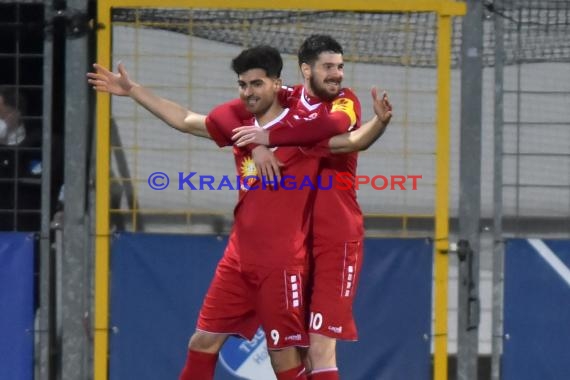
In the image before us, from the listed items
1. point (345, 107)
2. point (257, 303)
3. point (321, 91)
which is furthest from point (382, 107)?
point (257, 303)

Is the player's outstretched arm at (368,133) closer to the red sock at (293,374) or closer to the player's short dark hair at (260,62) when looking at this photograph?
the player's short dark hair at (260,62)

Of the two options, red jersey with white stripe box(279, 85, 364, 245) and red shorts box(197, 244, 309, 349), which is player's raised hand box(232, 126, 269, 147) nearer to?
red jersey with white stripe box(279, 85, 364, 245)

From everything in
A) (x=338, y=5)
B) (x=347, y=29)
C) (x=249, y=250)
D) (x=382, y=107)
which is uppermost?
(x=338, y=5)

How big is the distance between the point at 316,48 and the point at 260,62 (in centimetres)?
34

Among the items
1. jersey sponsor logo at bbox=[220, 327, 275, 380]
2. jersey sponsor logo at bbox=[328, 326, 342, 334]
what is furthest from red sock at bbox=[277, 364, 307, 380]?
jersey sponsor logo at bbox=[220, 327, 275, 380]

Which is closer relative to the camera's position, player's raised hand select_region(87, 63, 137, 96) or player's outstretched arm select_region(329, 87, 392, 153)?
player's outstretched arm select_region(329, 87, 392, 153)

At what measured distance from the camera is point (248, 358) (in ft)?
25.4

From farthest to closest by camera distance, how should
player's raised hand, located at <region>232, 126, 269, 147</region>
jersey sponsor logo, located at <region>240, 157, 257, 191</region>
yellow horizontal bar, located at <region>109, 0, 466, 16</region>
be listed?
yellow horizontal bar, located at <region>109, 0, 466, 16</region> → jersey sponsor logo, located at <region>240, 157, 257, 191</region> → player's raised hand, located at <region>232, 126, 269, 147</region>

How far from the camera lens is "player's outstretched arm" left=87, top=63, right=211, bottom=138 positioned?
22.6 feet

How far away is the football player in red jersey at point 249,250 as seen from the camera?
6781 millimetres

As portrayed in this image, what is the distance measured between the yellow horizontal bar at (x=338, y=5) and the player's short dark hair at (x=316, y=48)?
1.84ft

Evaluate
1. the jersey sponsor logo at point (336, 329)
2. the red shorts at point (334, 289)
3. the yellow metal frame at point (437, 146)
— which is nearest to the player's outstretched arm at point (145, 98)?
the yellow metal frame at point (437, 146)

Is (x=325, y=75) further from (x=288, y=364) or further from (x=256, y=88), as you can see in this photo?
(x=288, y=364)

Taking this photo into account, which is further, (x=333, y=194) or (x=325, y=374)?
(x=333, y=194)
